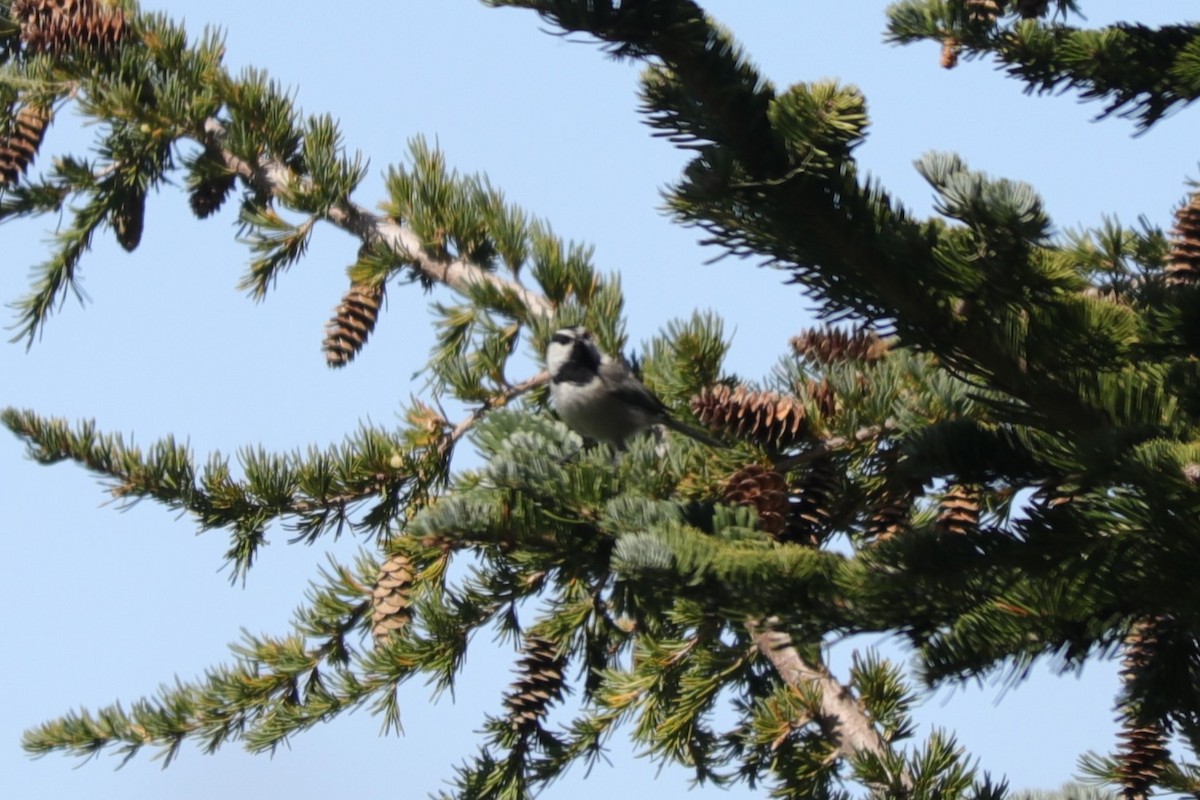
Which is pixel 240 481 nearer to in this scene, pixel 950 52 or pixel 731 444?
pixel 731 444

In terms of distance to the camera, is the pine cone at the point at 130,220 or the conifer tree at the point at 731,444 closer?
the conifer tree at the point at 731,444

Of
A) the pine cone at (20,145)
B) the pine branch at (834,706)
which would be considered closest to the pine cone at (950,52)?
the pine branch at (834,706)

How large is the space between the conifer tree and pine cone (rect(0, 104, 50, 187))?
0.4 inches

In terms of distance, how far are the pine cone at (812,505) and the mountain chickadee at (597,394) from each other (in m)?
0.25

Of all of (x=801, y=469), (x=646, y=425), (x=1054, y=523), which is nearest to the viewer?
(x=1054, y=523)

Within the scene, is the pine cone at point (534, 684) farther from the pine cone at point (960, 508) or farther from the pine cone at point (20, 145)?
the pine cone at point (20, 145)

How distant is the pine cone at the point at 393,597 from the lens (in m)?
3.08

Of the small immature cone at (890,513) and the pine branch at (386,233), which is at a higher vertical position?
the pine branch at (386,233)

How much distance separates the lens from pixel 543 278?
364 cm

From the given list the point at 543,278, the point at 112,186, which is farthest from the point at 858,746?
the point at 112,186

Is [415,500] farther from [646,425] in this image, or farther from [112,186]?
[112,186]

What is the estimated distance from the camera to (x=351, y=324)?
12.6ft

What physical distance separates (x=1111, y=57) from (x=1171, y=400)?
1031 mm

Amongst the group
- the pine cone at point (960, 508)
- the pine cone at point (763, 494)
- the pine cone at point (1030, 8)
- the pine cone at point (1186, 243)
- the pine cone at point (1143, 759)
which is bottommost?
the pine cone at point (1143, 759)
